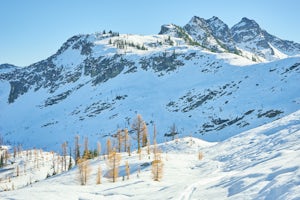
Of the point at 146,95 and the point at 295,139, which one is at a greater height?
the point at 146,95

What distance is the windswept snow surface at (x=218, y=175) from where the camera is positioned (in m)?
22.1

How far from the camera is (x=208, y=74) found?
19588 cm

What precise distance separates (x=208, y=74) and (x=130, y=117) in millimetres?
52120

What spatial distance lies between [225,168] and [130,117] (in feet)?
451

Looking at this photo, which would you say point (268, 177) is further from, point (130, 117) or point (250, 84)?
point (130, 117)

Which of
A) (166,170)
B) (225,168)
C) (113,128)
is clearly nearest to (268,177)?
(225,168)

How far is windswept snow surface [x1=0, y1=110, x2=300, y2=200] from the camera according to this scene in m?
22.1

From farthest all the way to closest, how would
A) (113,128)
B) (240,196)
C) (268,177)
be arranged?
(113,128) < (268,177) < (240,196)

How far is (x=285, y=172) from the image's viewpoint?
73.4 ft

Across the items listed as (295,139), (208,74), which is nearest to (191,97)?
(208,74)

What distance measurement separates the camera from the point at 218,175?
113ft

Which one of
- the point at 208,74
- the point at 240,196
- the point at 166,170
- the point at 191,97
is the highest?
the point at 208,74

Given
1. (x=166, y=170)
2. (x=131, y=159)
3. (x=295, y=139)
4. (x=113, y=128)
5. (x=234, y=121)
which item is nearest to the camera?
(x=295, y=139)

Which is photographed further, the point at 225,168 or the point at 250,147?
the point at 250,147
